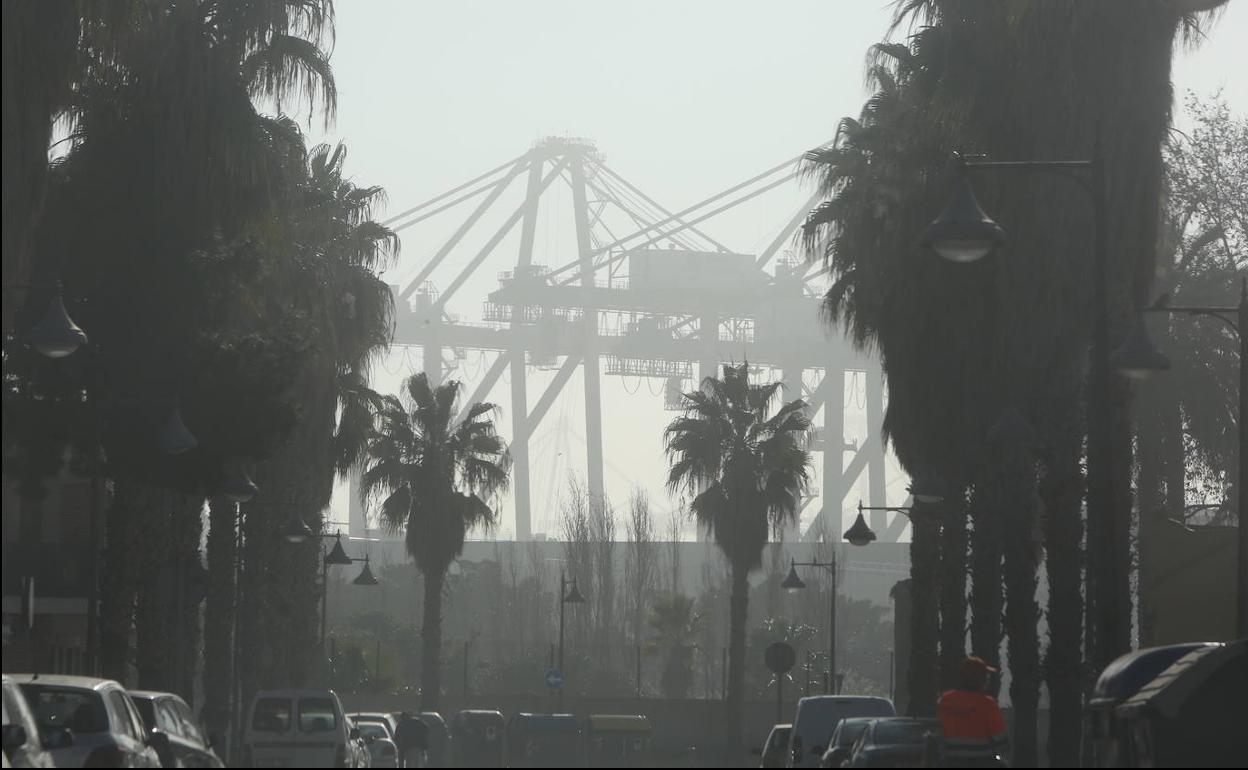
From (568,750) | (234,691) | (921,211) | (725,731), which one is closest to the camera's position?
(921,211)

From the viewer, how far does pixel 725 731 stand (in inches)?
2281

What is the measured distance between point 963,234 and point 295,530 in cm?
2418

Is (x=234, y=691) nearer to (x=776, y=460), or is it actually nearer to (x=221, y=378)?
(x=221, y=378)

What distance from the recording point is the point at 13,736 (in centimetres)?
1293

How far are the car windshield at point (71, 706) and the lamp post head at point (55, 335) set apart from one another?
3.44 metres

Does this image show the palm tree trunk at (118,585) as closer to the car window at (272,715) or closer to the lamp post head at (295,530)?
the car window at (272,715)

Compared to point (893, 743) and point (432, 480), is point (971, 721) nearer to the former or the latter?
point (893, 743)

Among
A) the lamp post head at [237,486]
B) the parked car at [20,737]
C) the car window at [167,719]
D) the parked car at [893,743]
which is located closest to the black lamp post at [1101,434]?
the parked car at [893,743]

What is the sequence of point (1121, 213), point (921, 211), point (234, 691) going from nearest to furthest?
point (1121, 213) < point (921, 211) < point (234, 691)

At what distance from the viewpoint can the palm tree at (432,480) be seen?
174ft

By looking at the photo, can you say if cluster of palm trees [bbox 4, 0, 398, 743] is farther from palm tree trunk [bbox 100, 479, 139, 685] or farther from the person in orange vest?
the person in orange vest

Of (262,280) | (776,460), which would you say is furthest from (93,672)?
(776,460)

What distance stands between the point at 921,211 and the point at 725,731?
101ft

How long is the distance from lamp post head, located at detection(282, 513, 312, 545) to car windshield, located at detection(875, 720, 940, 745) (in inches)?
793
